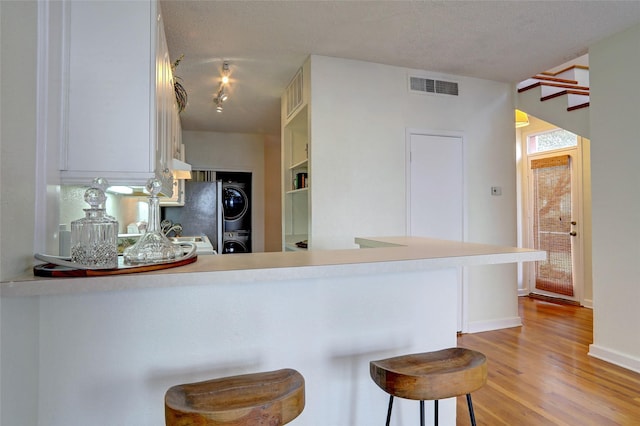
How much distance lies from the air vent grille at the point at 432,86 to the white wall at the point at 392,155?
0.20 ft

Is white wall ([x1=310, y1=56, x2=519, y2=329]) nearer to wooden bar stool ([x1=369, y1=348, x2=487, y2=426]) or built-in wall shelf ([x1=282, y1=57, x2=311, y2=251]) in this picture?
built-in wall shelf ([x1=282, y1=57, x2=311, y2=251])

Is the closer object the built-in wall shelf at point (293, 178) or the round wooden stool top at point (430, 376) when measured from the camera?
the round wooden stool top at point (430, 376)

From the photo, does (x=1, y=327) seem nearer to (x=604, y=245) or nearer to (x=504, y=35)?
(x=504, y=35)

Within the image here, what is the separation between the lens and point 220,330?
52.1 inches

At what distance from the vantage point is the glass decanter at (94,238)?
1.08 metres

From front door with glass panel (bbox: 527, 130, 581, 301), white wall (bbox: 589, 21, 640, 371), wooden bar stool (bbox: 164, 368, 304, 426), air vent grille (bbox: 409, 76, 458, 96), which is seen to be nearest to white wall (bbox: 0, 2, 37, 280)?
wooden bar stool (bbox: 164, 368, 304, 426)

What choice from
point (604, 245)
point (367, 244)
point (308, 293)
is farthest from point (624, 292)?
point (308, 293)

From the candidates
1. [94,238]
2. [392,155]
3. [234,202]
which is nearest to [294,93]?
[392,155]

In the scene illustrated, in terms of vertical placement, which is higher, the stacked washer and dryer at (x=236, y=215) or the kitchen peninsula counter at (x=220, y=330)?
the stacked washer and dryer at (x=236, y=215)

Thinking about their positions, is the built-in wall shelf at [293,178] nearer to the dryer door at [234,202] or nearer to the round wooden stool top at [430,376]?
the dryer door at [234,202]

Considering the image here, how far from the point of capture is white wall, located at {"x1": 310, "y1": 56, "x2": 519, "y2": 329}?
10.5 ft

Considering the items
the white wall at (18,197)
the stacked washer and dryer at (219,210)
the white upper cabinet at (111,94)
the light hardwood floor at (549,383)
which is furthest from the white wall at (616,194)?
the stacked washer and dryer at (219,210)

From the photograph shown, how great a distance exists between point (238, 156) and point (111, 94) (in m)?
4.63

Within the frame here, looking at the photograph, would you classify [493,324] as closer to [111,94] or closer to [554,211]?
[554,211]
